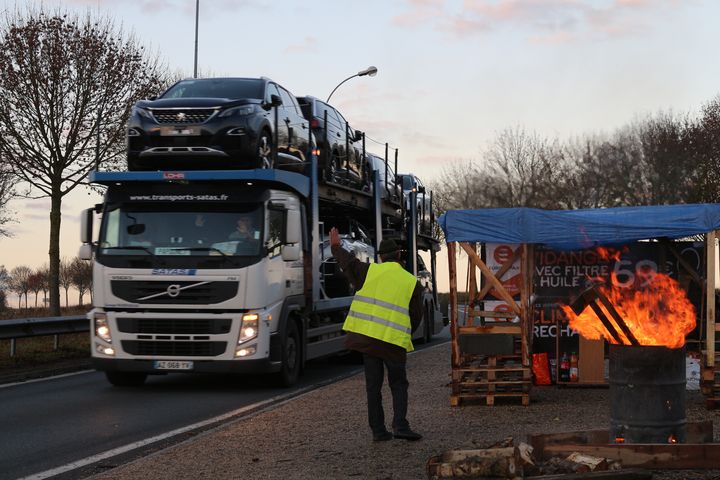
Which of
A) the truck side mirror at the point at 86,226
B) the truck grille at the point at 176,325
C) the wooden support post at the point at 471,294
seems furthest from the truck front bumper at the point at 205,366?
the wooden support post at the point at 471,294

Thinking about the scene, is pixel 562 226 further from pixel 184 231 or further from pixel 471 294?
pixel 184 231

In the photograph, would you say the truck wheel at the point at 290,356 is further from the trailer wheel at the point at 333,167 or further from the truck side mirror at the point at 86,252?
the trailer wheel at the point at 333,167

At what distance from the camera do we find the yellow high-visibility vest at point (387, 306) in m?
9.12

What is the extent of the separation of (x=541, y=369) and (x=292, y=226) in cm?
394

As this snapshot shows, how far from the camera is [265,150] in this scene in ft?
47.8

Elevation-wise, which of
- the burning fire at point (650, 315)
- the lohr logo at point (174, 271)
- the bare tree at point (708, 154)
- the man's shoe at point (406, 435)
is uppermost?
the bare tree at point (708, 154)

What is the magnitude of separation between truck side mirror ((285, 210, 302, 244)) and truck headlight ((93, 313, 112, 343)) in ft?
8.84

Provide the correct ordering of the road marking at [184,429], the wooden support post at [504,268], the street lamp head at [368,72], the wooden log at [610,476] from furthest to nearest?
the street lamp head at [368,72] < the wooden support post at [504,268] < the road marking at [184,429] < the wooden log at [610,476]

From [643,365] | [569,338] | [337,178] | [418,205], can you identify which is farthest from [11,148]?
[643,365]

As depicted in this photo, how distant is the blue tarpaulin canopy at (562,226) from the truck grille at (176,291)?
319 centimetres

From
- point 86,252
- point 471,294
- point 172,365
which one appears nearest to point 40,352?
point 86,252

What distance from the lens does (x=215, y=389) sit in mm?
14750

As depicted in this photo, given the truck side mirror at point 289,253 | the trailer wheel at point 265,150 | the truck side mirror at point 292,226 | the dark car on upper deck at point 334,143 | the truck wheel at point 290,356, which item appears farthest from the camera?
the dark car on upper deck at point 334,143

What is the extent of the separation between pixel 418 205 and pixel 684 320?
16.0 metres
